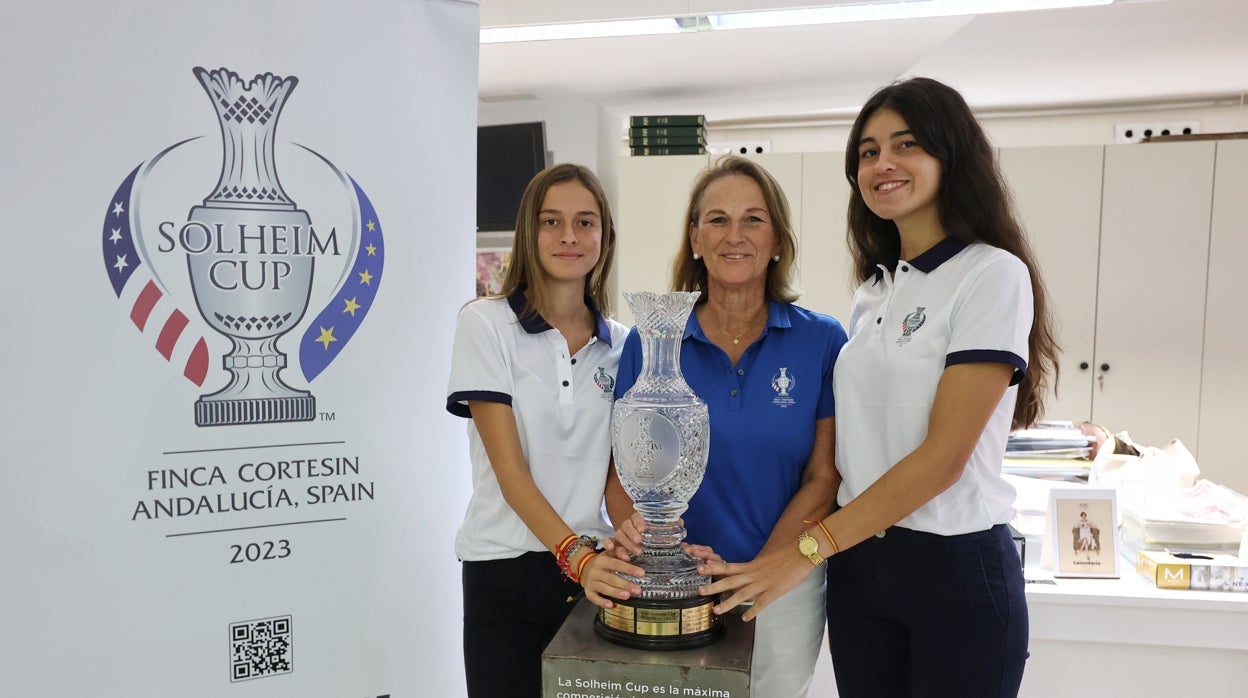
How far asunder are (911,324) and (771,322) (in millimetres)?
268

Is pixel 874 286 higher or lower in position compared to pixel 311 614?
higher

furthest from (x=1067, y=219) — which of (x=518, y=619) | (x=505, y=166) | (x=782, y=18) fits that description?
(x=518, y=619)

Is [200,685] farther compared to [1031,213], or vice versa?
[1031,213]

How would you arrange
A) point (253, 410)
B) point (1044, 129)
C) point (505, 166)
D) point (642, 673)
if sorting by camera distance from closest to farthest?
point (642, 673)
point (253, 410)
point (505, 166)
point (1044, 129)

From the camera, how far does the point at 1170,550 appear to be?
2275mm

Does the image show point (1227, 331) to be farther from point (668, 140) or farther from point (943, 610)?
point (943, 610)

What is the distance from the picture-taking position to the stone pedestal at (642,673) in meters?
1.19

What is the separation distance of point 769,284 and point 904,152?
374mm

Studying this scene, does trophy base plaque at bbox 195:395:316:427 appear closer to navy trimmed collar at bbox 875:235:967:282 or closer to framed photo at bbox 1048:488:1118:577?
navy trimmed collar at bbox 875:235:967:282

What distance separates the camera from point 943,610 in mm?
1547

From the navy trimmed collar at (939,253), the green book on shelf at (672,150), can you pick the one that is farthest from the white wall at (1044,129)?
the navy trimmed collar at (939,253)

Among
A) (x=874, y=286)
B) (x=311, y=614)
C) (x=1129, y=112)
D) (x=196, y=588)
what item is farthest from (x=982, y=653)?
(x=1129, y=112)

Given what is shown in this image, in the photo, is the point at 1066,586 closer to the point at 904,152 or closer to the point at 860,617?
the point at 860,617

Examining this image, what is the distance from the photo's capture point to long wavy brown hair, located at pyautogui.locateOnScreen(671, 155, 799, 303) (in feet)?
5.70
